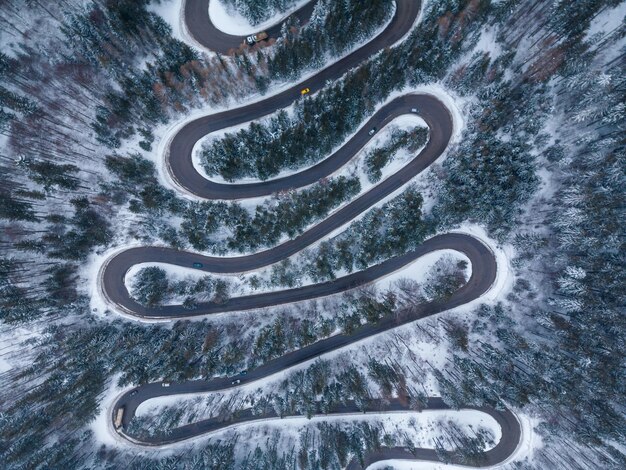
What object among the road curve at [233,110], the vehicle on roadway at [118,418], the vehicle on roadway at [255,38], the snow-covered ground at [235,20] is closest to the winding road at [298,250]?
the road curve at [233,110]

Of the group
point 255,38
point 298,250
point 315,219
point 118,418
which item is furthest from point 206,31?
point 118,418

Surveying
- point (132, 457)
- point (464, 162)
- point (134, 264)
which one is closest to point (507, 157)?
point (464, 162)

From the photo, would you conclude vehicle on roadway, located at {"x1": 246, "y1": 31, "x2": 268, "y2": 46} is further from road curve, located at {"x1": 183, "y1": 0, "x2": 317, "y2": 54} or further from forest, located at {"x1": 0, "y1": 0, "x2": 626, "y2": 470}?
forest, located at {"x1": 0, "y1": 0, "x2": 626, "y2": 470}

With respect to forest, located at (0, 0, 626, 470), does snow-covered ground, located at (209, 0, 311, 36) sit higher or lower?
A: higher

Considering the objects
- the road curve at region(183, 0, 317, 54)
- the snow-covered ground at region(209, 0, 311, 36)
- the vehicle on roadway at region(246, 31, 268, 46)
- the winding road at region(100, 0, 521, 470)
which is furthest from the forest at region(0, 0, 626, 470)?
the road curve at region(183, 0, 317, 54)

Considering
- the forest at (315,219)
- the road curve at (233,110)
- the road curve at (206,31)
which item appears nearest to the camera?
the forest at (315,219)

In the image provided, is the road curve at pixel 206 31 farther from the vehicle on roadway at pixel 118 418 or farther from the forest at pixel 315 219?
the vehicle on roadway at pixel 118 418

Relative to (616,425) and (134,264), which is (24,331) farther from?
(616,425)
